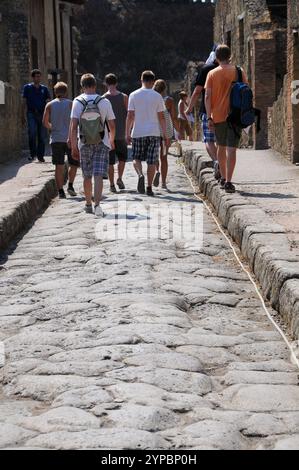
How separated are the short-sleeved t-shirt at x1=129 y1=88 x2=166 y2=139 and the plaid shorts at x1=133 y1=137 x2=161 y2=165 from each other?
112 millimetres

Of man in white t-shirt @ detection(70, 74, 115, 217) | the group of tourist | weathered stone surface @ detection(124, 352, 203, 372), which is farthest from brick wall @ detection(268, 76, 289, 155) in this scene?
weathered stone surface @ detection(124, 352, 203, 372)

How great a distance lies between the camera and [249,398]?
4992 mm

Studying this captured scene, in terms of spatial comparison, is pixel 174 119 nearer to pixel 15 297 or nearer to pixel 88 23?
pixel 15 297

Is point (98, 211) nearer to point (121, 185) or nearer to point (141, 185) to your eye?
point (141, 185)

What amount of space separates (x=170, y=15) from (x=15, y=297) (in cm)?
5859

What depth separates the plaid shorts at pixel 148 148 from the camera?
523 inches

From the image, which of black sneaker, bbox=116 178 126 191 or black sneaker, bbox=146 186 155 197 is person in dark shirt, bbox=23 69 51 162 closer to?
black sneaker, bbox=116 178 126 191

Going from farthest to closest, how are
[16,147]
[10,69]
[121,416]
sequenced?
[10,69]
[16,147]
[121,416]

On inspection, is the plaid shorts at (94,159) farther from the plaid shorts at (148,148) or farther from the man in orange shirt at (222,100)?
the plaid shorts at (148,148)

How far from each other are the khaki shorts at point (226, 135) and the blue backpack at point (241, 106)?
60 mm

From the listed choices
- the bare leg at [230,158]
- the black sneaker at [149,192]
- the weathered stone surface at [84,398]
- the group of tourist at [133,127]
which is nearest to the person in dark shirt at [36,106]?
the group of tourist at [133,127]

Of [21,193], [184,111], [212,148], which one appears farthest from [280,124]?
[21,193]
